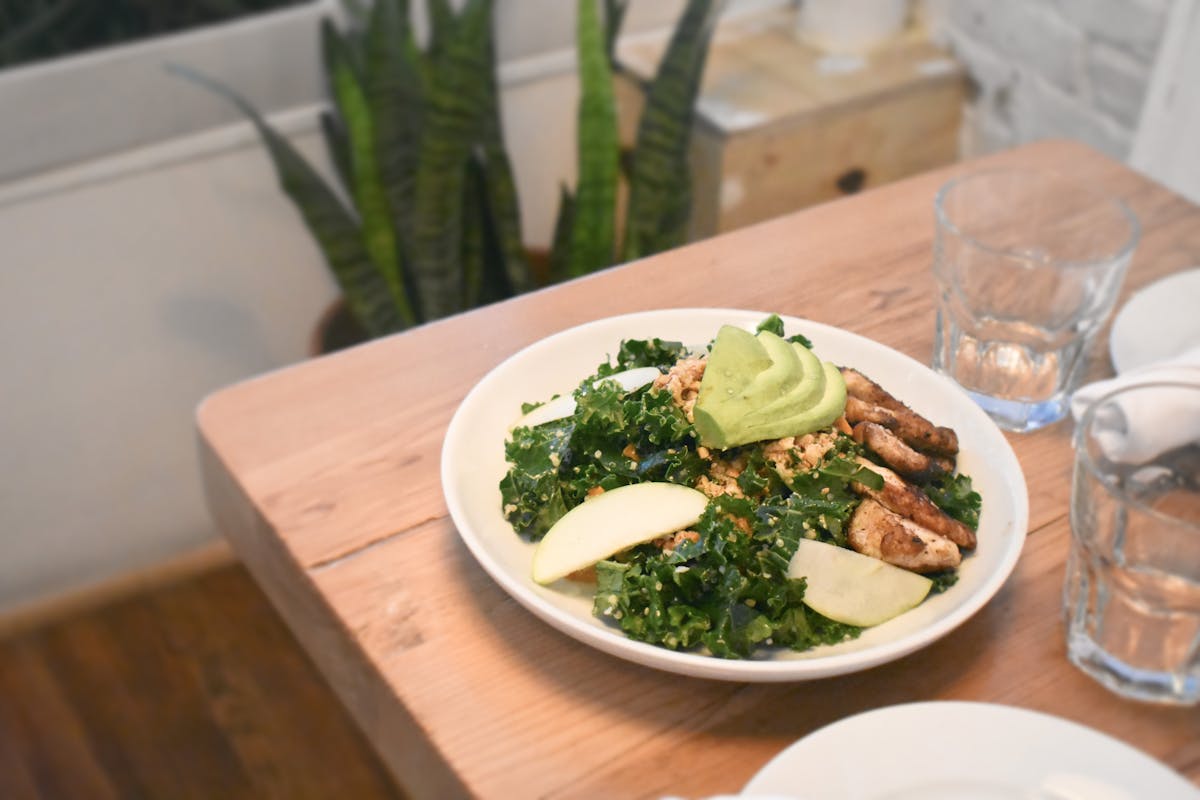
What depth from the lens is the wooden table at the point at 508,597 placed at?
684mm

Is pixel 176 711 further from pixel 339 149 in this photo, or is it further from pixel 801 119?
pixel 801 119

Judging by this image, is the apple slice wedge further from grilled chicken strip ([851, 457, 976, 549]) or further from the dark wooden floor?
the dark wooden floor

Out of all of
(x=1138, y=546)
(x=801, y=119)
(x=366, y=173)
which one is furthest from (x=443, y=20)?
(x=1138, y=546)

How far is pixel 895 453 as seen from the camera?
779 mm

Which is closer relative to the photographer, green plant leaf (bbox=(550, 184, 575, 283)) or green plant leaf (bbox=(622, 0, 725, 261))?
green plant leaf (bbox=(622, 0, 725, 261))

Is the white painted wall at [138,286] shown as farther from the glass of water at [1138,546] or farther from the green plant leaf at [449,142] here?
the glass of water at [1138,546]

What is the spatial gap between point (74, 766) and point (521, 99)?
1.28 metres

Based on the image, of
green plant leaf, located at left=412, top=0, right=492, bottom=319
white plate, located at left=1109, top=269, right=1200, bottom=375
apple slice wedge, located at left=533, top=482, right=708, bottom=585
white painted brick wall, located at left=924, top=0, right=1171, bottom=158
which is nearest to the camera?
apple slice wedge, located at left=533, top=482, right=708, bottom=585

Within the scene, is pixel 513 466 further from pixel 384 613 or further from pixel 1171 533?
pixel 1171 533

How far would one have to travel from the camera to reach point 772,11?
2.25 metres

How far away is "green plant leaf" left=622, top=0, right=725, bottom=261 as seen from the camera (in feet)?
5.22

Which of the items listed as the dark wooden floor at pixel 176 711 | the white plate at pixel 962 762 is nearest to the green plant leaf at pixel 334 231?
the dark wooden floor at pixel 176 711

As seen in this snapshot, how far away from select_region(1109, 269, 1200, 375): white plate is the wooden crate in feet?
3.08

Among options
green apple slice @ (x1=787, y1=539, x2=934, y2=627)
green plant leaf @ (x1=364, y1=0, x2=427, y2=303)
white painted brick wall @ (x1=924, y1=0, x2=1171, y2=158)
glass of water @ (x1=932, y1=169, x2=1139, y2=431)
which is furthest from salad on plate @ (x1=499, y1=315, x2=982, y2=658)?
white painted brick wall @ (x1=924, y1=0, x2=1171, y2=158)
